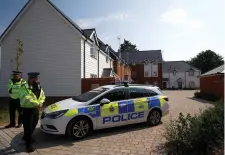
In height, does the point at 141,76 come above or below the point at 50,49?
below

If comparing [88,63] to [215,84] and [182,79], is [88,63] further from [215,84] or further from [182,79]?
[182,79]

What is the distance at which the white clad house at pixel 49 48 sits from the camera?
20.2 meters

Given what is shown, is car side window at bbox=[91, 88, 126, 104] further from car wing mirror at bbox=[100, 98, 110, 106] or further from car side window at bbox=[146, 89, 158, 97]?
car side window at bbox=[146, 89, 158, 97]

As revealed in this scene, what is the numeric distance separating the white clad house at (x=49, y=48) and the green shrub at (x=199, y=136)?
1494 cm

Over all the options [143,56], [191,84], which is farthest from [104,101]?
[191,84]

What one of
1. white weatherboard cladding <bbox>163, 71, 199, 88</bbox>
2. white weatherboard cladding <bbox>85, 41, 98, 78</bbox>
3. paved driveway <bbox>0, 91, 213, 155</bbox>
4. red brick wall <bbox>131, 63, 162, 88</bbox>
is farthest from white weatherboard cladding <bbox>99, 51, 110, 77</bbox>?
white weatherboard cladding <bbox>163, 71, 199, 88</bbox>

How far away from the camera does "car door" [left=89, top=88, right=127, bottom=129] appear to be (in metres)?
7.86

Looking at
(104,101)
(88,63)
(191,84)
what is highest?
(88,63)

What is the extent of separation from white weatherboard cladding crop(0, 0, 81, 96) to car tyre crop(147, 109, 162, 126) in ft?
38.0

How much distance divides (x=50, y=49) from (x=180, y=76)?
2199 inches

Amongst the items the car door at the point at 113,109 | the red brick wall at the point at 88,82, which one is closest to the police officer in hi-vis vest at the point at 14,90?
the car door at the point at 113,109

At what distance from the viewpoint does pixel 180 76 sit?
70562 millimetres

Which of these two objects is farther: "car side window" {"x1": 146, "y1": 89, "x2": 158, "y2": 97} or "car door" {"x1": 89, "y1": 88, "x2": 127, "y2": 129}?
"car side window" {"x1": 146, "y1": 89, "x2": 158, "y2": 97}

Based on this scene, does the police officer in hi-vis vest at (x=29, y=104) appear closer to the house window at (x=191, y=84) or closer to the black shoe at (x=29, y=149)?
the black shoe at (x=29, y=149)
